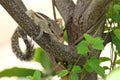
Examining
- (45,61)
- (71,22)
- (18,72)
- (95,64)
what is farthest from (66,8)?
(45,61)

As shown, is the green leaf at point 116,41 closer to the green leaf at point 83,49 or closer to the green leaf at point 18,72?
the green leaf at point 83,49

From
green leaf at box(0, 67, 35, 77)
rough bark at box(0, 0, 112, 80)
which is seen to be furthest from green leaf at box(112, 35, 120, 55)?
green leaf at box(0, 67, 35, 77)

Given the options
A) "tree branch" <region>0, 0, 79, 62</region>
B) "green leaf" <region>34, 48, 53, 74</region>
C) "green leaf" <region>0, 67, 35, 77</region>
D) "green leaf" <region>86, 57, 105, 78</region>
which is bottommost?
"green leaf" <region>86, 57, 105, 78</region>

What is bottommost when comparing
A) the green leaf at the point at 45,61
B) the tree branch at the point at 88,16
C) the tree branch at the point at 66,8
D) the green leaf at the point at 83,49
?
the green leaf at the point at 83,49

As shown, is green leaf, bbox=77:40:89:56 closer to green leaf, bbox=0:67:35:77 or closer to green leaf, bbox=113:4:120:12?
green leaf, bbox=113:4:120:12

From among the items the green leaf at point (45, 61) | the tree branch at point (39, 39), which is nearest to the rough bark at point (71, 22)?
the tree branch at point (39, 39)

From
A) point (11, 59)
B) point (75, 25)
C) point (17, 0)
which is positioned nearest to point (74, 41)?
point (75, 25)

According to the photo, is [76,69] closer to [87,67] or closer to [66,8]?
[87,67]

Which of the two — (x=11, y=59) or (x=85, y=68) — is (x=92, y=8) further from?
(x=11, y=59)
